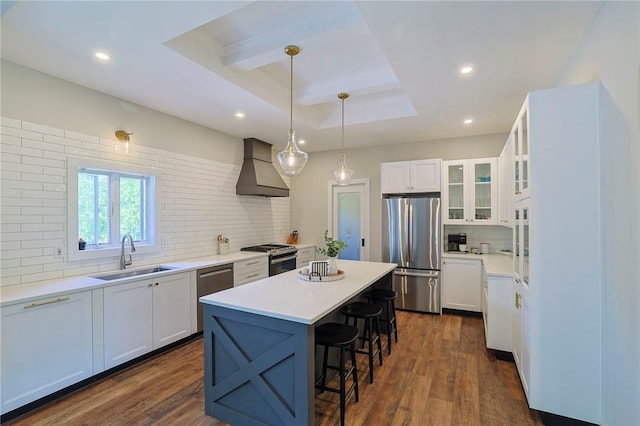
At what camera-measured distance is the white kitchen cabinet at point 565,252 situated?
1959 millimetres

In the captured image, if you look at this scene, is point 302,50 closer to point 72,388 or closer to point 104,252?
point 104,252

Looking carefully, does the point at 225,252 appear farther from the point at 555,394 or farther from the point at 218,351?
A: the point at 555,394

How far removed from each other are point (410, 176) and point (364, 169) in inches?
40.2

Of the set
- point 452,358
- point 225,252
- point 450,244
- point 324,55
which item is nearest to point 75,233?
point 225,252

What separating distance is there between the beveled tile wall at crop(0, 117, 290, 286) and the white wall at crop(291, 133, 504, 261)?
5.94 feet

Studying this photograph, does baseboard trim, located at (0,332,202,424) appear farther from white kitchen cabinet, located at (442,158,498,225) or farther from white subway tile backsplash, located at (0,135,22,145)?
white kitchen cabinet, located at (442,158,498,225)

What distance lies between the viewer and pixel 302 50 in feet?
8.36

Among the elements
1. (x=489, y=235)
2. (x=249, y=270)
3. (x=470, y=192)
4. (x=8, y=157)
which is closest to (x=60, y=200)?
(x=8, y=157)

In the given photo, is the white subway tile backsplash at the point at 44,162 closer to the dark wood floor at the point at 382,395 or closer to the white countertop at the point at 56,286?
the white countertop at the point at 56,286

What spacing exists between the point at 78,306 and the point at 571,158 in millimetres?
3911

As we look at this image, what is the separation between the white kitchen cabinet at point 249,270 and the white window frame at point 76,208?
1.01m

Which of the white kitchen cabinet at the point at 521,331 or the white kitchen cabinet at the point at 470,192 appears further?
the white kitchen cabinet at the point at 470,192

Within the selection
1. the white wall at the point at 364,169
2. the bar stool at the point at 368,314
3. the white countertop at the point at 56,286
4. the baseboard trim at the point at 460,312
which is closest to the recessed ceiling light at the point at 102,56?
the white countertop at the point at 56,286

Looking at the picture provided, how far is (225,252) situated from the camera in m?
4.51
